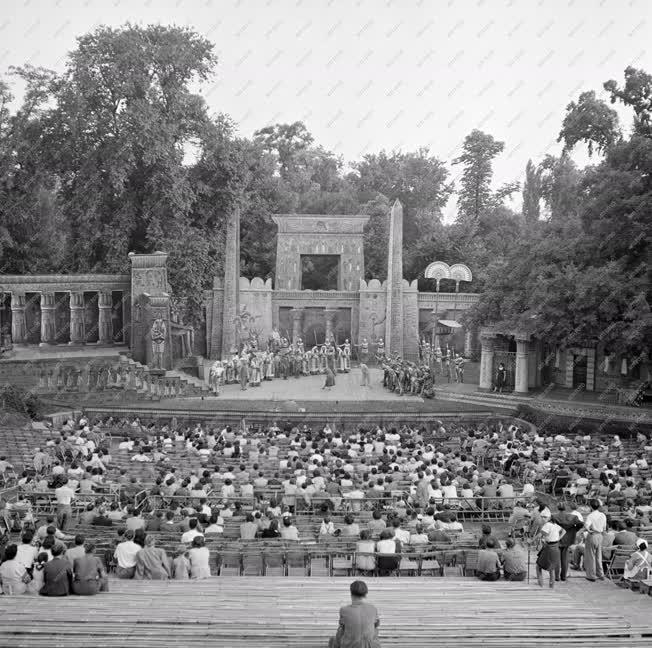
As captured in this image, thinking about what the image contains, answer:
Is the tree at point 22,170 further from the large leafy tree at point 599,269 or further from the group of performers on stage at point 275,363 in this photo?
the large leafy tree at point 599,269

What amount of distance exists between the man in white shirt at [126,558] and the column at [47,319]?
92.1ft

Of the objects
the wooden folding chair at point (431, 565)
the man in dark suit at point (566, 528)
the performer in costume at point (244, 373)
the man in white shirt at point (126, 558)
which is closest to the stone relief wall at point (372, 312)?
the performer in costume at point (244, 373)

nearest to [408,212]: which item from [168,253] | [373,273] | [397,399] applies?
[373,273]

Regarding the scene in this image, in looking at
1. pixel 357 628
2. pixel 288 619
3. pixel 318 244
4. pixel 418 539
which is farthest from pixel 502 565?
pixel 318 244

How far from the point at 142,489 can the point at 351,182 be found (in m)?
55.1

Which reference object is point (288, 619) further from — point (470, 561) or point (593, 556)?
point (593, 556)

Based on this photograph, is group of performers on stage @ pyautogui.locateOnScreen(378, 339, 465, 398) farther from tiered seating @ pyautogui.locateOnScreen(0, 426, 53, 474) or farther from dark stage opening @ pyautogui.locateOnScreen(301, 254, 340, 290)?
dark stage opening @ pyautogui.locateOnScreen(301, 254, 340, 290)

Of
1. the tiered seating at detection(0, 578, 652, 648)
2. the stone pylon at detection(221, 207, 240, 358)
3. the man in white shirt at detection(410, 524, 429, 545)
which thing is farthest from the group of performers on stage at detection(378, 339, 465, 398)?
the tiered seating at detection(0, 578, 652, 648)

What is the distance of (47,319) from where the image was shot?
126ft

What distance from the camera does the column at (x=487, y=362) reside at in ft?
116

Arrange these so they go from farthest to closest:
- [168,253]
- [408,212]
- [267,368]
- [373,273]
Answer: [408,212], [373,273], [168,253], [267,368]

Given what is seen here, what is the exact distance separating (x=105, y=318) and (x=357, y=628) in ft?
109

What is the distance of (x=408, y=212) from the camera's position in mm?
65062

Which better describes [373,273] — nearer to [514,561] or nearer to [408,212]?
[408,212]
